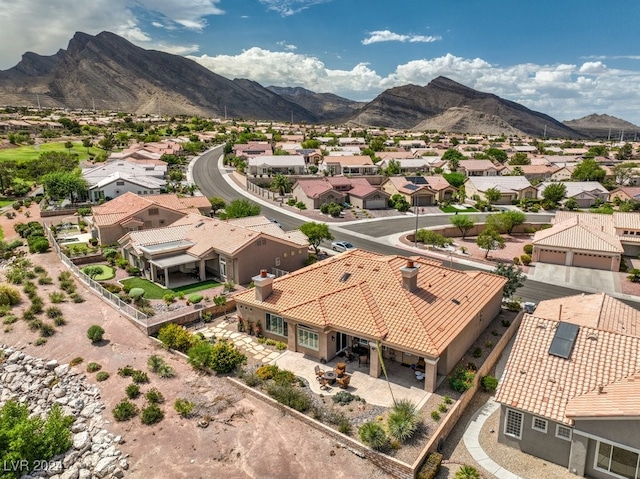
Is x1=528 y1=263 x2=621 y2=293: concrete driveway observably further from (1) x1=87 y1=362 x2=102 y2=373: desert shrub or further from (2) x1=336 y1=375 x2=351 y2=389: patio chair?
(1) x1=87 y1=362 x2=102 y2=373: desert shrub

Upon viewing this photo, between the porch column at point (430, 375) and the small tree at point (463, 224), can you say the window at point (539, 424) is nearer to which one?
the porch column at point (430, 375)

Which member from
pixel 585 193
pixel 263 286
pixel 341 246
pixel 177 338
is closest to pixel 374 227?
pixel 341 246

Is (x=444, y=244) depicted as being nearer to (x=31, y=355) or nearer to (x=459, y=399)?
(x=459, y=399)

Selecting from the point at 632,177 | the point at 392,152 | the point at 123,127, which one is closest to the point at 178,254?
the point at 392,152

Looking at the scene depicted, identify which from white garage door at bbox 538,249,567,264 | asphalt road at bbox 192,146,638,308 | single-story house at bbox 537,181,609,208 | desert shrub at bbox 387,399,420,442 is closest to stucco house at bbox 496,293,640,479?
desert shrub at bbox 387,399,420,442

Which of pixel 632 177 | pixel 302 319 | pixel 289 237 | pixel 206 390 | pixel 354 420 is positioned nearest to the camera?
pixel 354 420

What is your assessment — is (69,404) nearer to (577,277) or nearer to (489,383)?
(489,383)
